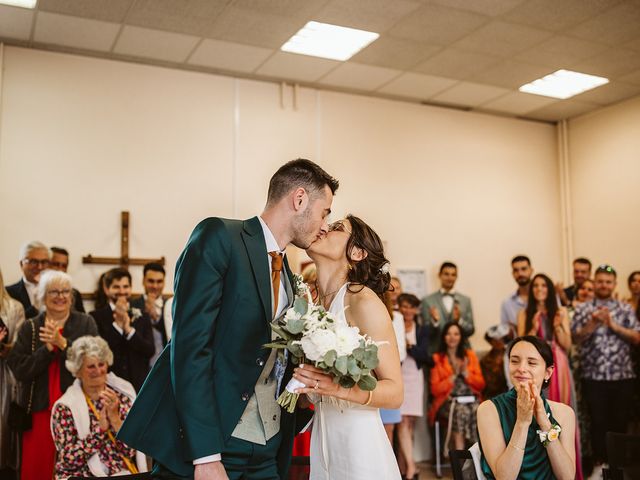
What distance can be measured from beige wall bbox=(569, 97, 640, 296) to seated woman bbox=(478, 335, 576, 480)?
537 centimetres

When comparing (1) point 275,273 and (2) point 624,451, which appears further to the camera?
(2) point 624,451

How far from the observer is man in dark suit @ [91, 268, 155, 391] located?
5.09 meters

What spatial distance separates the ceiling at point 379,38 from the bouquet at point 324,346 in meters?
3.76

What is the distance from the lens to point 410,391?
6.35 meters

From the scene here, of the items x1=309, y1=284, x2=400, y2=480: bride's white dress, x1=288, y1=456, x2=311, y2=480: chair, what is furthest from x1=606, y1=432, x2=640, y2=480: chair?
x1=288, y1=456, x2=311, y2=480: chair

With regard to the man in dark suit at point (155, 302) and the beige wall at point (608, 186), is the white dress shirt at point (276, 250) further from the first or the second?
the beige wall at point (608, 186)

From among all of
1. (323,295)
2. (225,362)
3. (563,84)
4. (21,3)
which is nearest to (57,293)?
(21,3)

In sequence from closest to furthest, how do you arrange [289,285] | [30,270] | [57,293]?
[289,285] → [57,293] → [30,270]

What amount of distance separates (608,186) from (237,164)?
14.7 feet

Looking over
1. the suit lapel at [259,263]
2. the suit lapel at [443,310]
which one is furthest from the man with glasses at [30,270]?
the suit lapel at [443,310]

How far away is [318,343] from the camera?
6.65ft

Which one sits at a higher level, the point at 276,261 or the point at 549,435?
the point at 276,261

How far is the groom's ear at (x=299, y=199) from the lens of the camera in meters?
2.31

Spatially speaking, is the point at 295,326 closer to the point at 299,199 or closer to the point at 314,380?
the point at 314,380
